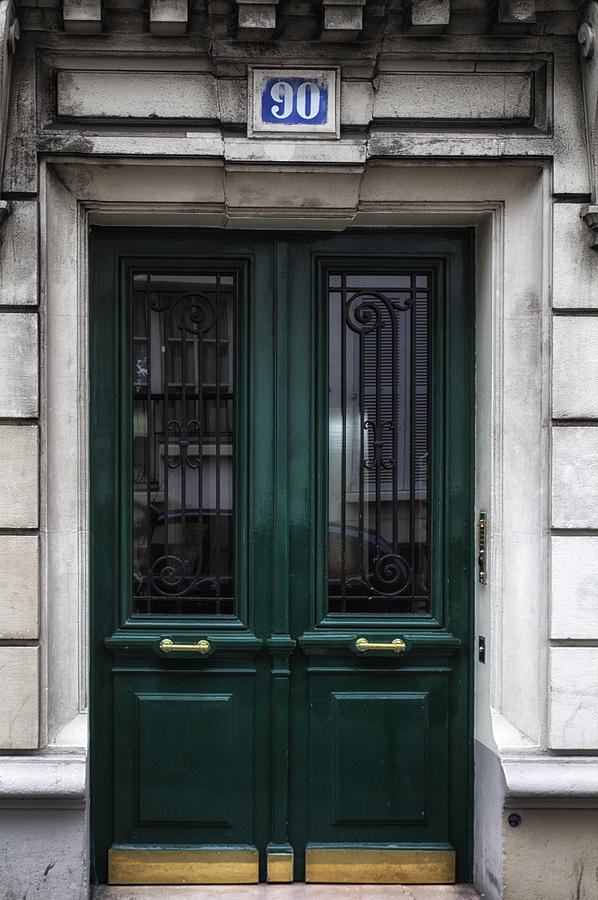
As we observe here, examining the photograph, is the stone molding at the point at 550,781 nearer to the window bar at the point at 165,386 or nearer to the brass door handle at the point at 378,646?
the brass door handle at the point at 378,646

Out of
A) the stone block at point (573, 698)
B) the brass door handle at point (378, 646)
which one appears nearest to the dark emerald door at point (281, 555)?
the brass door handle at point (378, 646)

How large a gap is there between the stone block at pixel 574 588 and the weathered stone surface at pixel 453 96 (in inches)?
96.1

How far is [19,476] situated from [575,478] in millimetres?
3089

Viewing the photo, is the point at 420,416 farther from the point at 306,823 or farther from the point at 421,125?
the point at 306,823

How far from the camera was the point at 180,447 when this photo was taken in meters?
5.21

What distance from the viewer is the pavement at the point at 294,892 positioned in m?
5.03

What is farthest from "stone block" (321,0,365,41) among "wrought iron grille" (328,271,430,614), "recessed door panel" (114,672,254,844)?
"recessed door panel" (114,672,254,844)

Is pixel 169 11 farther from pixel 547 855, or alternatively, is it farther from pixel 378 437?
pixel 547 855

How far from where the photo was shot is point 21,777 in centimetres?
461

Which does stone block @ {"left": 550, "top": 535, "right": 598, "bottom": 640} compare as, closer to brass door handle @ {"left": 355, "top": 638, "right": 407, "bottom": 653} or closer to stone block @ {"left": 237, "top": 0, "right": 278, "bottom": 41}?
brass door handle @ {"left": 355, "top": 638, "right": 407, "bottom": 653}

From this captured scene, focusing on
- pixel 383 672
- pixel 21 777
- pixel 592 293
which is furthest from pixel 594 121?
pixel 21 777

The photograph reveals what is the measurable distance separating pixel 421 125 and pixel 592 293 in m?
1.35

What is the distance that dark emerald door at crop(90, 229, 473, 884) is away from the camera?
5172 millimetres

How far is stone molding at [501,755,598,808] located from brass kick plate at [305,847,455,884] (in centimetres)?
78
